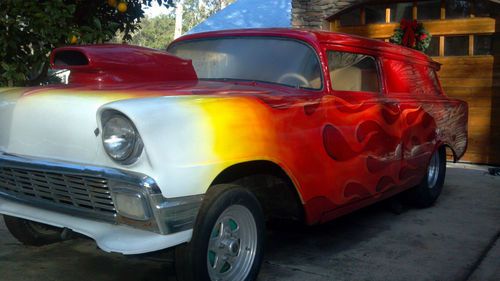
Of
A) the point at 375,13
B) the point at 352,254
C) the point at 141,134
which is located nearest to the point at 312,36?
the point at 352,254

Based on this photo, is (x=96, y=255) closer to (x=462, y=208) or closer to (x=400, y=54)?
(x=400, y=54)

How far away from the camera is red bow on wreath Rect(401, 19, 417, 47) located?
29.1ft

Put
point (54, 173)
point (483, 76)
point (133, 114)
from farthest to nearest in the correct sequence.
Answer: point (483, 76)
point (54, 173)
point (133, 114)

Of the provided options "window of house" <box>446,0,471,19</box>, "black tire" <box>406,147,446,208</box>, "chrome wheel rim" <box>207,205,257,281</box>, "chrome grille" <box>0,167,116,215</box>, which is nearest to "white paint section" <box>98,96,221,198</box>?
"chrome grille" <box>0,167,116,215</box>

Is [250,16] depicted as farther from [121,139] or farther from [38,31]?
[121,139]

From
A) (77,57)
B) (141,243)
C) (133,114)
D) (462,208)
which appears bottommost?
(462,208)

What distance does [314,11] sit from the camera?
10172mm

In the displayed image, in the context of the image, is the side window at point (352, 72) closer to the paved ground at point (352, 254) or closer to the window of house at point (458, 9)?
the paved ground at point (352, 254)

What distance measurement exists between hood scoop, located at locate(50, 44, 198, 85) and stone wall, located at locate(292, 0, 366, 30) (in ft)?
21.2

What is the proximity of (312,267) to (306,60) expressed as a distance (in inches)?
60.2

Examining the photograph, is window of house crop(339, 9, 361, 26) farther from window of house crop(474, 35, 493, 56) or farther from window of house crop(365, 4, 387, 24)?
window of house crop(474, 35, 493, 56)

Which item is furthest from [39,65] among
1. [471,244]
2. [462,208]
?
[462,208]

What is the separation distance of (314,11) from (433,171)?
475 centimetres

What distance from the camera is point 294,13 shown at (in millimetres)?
10336
